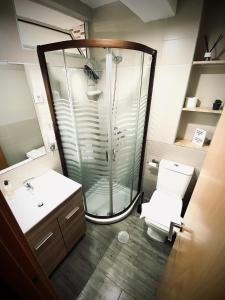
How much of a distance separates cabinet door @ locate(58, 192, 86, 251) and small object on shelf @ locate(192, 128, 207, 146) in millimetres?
1514

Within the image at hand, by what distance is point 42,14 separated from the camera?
5.19 ft

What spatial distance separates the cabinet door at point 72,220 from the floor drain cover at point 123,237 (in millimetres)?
498

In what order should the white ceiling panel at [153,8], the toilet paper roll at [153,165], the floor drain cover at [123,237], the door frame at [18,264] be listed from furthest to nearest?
the toilet paper roll at [153,165]
the floor drain cover at [123,237]
the white ceiling panel at [153,8]
the door frame at [18,264]

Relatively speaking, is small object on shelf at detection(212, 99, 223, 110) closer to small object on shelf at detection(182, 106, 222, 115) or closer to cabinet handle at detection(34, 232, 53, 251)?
small object on shelf at detection(182, 106, 222, 115)

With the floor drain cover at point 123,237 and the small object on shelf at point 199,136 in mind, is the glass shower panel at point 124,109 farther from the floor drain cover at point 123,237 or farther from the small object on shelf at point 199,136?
the small object on shelf at point 199,136

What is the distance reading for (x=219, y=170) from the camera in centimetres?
53

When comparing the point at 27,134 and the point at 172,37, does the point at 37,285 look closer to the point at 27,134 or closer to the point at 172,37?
the point at 27,134

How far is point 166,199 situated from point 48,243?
55.2 inches

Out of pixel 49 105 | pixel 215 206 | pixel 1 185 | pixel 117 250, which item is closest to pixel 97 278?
pixel 117 250

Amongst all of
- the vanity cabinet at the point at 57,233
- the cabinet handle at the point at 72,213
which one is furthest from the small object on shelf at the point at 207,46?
the cabinet handle at the point at 72,213

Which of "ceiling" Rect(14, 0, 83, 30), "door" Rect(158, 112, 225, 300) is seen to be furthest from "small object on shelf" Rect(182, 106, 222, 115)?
"ceiling" Rect(14, 0, 83, 30)

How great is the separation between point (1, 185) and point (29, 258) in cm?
105

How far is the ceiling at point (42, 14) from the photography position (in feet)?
4.23

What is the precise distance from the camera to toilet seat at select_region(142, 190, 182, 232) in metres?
1.59
